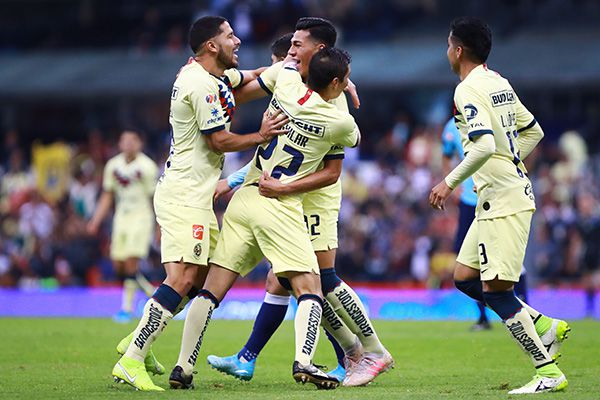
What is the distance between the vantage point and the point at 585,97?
24.1 m

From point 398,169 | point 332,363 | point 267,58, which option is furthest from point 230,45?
point 267,58

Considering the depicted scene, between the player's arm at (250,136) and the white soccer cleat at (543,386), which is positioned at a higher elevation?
the player's arm at (250,136)

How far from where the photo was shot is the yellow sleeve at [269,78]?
9.09 meters

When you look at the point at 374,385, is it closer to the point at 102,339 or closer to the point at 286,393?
the point at 286,393

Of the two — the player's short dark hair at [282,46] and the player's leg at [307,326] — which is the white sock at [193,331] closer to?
the player's leg at [307,326]

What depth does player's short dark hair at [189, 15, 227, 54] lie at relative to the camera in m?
8.82

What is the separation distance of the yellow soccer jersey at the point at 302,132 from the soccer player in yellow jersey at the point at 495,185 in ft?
2.65

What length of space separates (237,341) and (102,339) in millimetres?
1559

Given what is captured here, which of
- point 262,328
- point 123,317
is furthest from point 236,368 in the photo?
point 123,317

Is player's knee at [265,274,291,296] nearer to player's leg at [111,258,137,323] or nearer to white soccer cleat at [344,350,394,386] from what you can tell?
white soccer cleat at [344,350,394,386]

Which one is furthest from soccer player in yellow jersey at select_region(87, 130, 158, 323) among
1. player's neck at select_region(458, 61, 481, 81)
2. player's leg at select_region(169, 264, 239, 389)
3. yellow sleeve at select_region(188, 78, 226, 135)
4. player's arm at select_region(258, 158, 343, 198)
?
player's neck at select_region(458, 61, 481, 81)

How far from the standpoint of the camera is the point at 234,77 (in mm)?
9164

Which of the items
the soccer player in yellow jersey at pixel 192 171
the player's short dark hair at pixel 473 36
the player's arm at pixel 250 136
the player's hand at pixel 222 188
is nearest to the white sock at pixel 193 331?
the soccer player in yellow jersey at pixel 192 171

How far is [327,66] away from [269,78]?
730 mm
